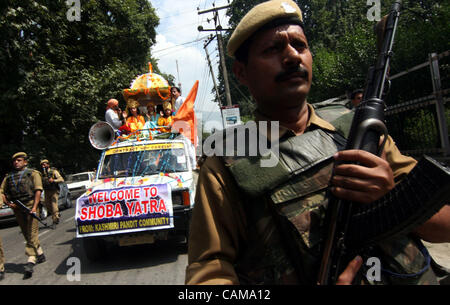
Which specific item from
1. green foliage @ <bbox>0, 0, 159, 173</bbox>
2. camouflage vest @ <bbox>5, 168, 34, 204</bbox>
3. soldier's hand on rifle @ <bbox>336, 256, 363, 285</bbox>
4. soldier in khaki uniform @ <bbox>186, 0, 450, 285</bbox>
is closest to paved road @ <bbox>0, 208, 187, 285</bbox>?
camouflage vest @ <bbox>5, 168, 34, 204</bbox>

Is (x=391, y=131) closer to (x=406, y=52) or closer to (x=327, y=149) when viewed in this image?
(x=406, y=52)

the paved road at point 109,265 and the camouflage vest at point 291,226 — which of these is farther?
the paved road at point 109,265

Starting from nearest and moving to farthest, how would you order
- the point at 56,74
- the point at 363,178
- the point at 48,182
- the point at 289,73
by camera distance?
the point at 363,178
the point at 289,73
the point at 48,182
the point at 56,74

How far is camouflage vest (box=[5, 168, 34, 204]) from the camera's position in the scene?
5594mm

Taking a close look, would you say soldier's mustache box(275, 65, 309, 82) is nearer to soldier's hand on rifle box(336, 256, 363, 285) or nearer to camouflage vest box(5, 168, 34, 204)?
soldier's hand on rifle box(336, 256, 363, 285)

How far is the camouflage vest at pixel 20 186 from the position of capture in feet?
18.4

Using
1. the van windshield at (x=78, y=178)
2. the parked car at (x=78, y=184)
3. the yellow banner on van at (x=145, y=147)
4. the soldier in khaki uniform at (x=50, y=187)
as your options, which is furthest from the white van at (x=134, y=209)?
the van windshield at (x=78, y=178)

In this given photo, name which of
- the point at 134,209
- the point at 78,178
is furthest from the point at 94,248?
the point at 78,178

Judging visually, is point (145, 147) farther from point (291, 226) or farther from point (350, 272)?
point (350, 272)

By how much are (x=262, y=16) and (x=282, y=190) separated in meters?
0.68

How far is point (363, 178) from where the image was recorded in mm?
1000

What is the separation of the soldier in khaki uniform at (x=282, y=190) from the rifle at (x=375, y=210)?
5 centimetres

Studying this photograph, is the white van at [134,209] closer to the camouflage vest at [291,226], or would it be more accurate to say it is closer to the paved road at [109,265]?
the paved road at [109,265]

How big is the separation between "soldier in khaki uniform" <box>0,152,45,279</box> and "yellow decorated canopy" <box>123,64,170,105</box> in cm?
267
